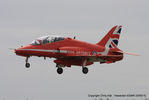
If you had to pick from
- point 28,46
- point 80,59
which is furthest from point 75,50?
point 28,46

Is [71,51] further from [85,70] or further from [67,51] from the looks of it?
[85,70]

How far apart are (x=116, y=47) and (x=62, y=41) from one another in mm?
9431

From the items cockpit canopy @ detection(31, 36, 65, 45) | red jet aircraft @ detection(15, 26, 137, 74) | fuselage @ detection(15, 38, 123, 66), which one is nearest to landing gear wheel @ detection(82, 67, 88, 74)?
red jet aircraft @ detection(15, 26, 137, 74)

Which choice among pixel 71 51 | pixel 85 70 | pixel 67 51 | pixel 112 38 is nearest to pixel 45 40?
pixel 67 51

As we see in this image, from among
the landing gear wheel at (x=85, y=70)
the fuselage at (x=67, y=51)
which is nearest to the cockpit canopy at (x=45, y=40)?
the fuselage at (x=67, y=51)

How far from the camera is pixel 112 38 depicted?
75.2m

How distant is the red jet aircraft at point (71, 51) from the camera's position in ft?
218

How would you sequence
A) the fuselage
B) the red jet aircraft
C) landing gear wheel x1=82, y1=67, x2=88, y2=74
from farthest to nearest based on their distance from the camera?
landing gear wheel x1=82, y1=67, x2=88, y2=74
the red jet aircraft
the fuselage

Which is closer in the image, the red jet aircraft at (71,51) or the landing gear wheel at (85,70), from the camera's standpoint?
the red jet aircraft at (71,51)

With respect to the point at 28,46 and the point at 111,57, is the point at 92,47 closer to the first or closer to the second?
the point at 111,57

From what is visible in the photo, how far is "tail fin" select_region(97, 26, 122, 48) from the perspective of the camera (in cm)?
7406

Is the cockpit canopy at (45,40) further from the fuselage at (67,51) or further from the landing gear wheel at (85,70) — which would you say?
the landing gear wheel at (85,70)

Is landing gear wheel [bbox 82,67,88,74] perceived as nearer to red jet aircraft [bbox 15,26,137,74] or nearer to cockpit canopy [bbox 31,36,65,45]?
red jet aircraft [bbox 15,26,137,74]

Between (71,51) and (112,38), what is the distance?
8.62 metres
